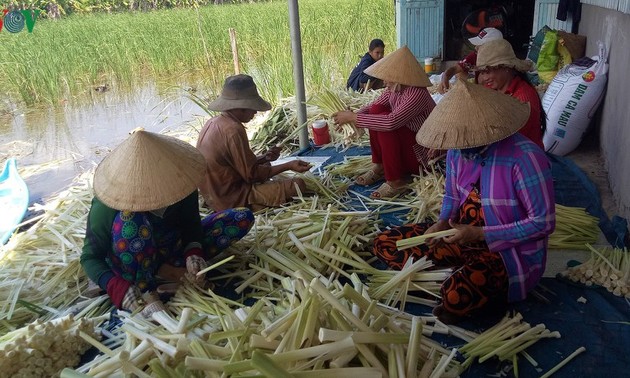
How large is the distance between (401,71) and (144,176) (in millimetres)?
2003

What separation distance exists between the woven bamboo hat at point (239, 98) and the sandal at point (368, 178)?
1.04 metres

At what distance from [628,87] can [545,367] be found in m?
2.14

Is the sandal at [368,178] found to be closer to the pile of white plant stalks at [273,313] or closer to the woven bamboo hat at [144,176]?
the pile of white plant stalks at [273,313]

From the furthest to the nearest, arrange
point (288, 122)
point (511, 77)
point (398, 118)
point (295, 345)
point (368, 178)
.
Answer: point (288, 122)
point (368, 178)
point (398, 118)
point (511, 77)
point (295, 345)

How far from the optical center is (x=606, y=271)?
2.36 m

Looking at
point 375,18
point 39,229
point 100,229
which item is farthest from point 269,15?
point 100,229

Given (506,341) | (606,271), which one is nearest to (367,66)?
(606,271)

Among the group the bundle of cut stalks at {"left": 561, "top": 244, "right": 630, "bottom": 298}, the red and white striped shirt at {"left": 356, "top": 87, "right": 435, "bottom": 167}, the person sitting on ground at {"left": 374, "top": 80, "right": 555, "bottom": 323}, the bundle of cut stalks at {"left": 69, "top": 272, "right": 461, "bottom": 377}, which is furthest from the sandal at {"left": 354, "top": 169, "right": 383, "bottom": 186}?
the bundle of cut stalks at {"left": 69, "top": 272, "right": 461, "bottom": 377}

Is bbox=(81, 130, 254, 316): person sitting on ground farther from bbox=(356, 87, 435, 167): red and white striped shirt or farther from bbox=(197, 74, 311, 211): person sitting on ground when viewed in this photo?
bbox=(356, 87, 435, 167): red and white striped shirt

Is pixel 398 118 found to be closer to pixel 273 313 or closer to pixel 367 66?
pixel 273 313

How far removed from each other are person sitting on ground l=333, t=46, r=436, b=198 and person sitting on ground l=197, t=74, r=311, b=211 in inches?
22.6

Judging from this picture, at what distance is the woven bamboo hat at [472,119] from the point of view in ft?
6.34

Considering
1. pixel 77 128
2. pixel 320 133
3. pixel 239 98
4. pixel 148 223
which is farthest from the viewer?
pixel 77 128

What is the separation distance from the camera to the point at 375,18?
33.6 feet
